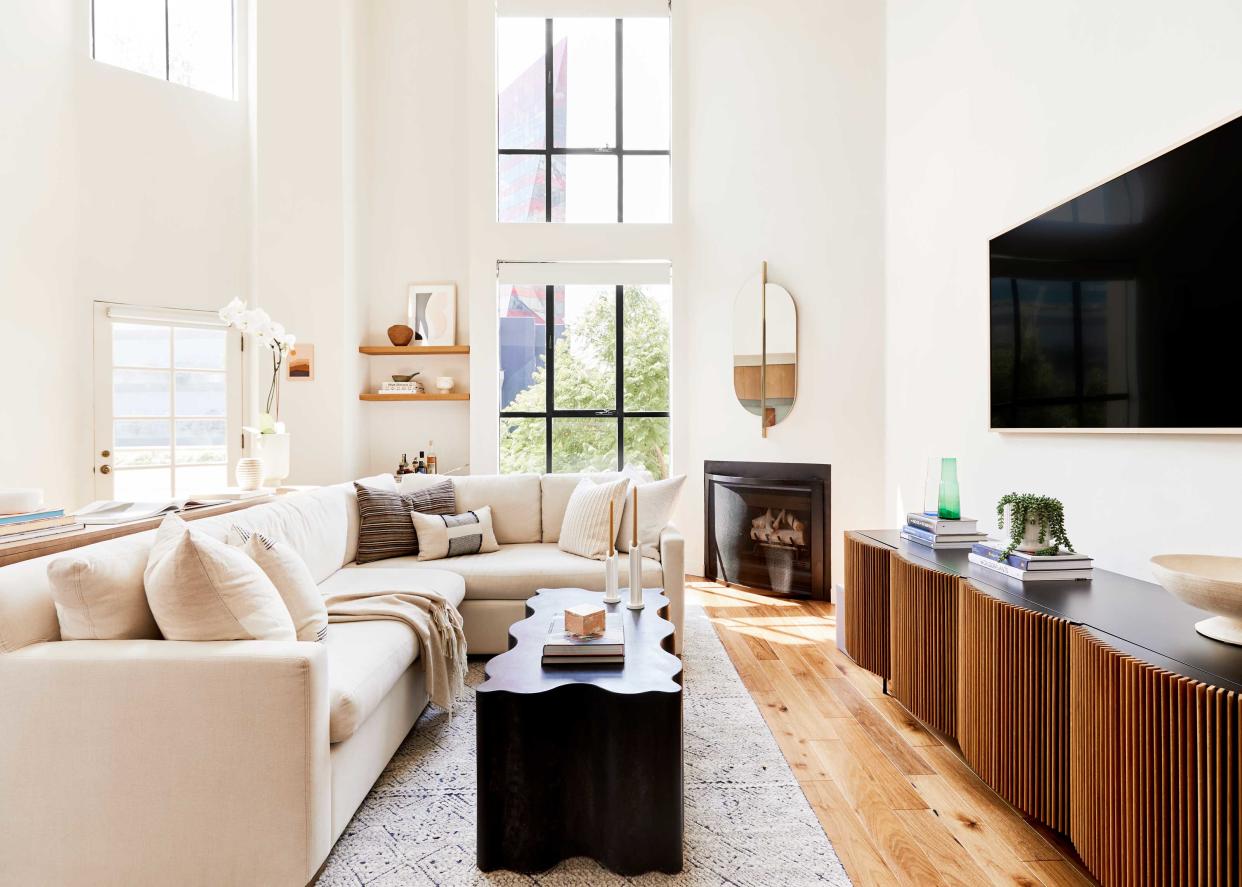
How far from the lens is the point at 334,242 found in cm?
484

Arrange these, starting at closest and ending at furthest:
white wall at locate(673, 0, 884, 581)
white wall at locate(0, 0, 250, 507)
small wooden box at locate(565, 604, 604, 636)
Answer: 1. small wooden box at locate(565, 604, 604, 636)
2. white wall at locate(0, 0, 250, 507)
3. white wall at locate(673, 0, 884, 581)

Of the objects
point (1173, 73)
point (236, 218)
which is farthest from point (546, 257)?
point (1173, 73)

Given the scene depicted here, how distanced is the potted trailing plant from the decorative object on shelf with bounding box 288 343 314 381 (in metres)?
4.48

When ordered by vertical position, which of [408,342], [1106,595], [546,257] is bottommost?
[1106,595]

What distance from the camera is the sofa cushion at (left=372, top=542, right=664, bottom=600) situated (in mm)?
3197

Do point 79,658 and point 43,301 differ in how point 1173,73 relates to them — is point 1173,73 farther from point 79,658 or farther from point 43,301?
point 43,301

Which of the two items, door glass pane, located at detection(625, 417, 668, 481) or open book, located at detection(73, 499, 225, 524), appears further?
door glass pane, located at detection(625, 417, 668, 481)

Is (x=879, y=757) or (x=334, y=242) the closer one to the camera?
(x=879, y=757)

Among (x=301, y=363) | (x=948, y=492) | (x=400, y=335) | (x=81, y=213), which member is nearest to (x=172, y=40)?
(x=81, y=213)

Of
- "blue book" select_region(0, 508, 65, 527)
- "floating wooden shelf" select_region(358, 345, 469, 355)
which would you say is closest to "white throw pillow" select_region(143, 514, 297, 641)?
"blue book" select_region(0, 508, 65, 527)

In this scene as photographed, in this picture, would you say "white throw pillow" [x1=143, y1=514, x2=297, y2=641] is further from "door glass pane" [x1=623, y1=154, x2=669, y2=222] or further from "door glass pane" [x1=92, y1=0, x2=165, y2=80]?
"door glass pane" [x1=92, y1=0, x2=165, y2=80]

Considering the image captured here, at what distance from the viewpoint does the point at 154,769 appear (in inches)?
60.8

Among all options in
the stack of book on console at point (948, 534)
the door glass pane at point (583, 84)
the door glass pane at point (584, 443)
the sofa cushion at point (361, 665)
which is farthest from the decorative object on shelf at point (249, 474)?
the door glass pane at point (583, 84)

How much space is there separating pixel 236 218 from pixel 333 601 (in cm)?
369
